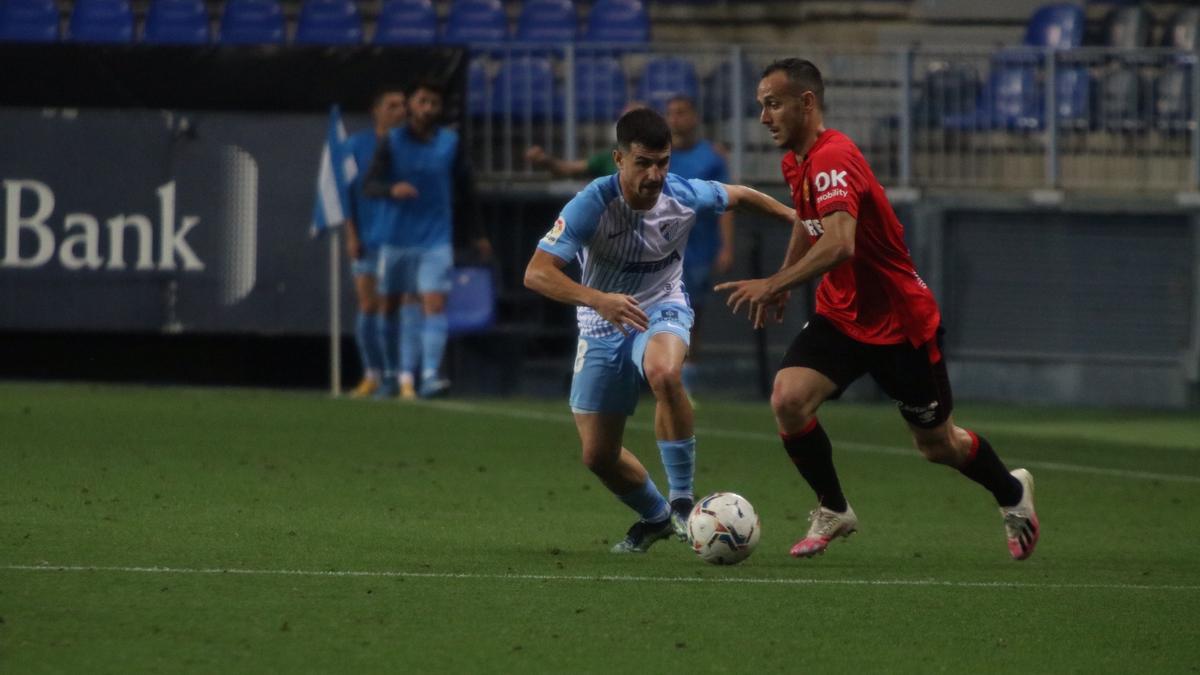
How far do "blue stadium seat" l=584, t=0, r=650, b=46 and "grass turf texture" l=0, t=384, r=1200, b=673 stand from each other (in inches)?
268

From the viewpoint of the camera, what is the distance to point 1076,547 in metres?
9.63

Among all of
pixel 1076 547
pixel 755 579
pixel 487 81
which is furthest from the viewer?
pixel 487 81

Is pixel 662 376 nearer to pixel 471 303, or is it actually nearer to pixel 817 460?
pixel 817 460

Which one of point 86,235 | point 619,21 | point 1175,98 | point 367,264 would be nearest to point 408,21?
point 619,21

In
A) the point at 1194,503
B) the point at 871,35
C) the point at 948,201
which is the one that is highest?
the point at 871,35

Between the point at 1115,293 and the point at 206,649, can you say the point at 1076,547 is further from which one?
the point at 1115,293

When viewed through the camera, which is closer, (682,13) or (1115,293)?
(1115,293)

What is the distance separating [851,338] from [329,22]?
41.5ft

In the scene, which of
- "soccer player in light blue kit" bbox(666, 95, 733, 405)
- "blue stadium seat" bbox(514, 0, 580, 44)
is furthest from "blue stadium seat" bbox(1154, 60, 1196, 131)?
"blue stadium seat" bbox(514, 0, 580, 44)

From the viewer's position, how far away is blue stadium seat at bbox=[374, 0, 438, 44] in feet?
67.2

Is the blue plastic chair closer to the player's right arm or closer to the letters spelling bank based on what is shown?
the letters spelling bank

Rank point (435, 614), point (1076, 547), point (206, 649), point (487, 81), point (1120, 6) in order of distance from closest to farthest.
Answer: point (206, 649), point (435, 614), point (1076, 547), point (487, 81), point (1120, 6)

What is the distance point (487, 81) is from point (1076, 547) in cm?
931

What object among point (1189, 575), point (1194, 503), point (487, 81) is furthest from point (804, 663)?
point (487, 81)
